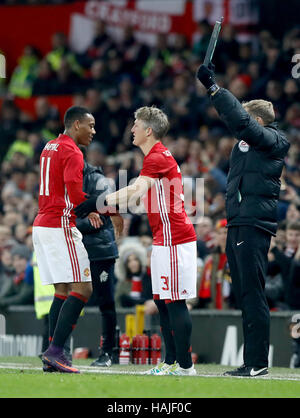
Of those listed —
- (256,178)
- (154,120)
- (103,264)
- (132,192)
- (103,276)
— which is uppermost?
(154,120)

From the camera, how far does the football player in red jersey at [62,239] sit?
8141mm

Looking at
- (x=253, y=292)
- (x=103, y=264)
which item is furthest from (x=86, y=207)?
(x=103, y=264)

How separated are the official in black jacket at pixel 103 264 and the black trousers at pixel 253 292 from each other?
82.4 inches

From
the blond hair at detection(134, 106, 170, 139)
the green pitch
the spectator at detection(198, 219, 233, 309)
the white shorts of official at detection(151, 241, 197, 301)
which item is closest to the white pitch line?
the green pitch

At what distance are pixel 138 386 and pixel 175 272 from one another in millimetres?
1435

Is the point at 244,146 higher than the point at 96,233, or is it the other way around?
the point at 244,146

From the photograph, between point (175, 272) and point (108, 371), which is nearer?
point (175, 272)

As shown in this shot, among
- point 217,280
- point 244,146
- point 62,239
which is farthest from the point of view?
point 217,280

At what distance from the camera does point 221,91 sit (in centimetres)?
791

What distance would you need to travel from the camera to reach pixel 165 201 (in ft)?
27.2

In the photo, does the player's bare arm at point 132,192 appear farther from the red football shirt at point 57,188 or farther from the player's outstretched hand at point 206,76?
the player's outstretched hand at point 206,76

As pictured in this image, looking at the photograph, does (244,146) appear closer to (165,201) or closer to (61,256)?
(165,201)

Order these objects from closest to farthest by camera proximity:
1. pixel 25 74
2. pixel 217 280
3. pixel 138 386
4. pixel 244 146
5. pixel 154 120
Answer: pixel 138 386 → pixel 244 146 → pixel 154 120 → pixel 217 280 → pixel 25 74
